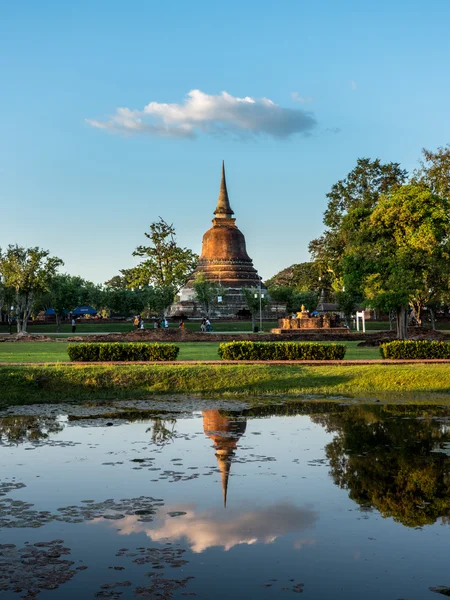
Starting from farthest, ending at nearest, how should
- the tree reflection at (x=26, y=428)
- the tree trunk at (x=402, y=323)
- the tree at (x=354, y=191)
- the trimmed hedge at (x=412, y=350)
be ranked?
1. the tree at (x=354, y=191)
2. the tree trunk at (x=402, y=323)
3. the trimmed hedge at (x=412, y=350)
4. the tree reflection at (x=26, y=428)

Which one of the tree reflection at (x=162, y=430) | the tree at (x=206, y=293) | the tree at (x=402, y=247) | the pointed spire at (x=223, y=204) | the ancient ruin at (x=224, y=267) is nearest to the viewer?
the tree reflection at (x=162, y=430)

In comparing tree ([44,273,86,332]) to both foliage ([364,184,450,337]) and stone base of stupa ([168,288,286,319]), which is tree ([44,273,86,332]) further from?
foliage ([364,184,450,337])

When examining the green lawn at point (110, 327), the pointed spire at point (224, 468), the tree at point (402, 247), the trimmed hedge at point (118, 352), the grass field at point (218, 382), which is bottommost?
the pointed spire at point (224, 468)

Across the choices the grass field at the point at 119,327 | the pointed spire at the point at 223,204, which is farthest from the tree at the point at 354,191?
the pointed spire at the point at 223,204

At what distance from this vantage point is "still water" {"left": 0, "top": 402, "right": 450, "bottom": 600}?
7.23 meters

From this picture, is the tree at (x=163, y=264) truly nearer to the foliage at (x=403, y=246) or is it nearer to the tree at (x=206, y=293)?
the tree at (x=206, y=293)

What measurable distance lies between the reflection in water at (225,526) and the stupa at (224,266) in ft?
234

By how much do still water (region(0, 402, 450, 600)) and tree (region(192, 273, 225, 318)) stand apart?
61.5 metres

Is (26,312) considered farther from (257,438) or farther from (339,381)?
(257,438)

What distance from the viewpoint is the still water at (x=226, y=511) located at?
723cm

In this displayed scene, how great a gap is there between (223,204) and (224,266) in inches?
371

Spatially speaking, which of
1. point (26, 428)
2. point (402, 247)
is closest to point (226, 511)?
point (26, 428)

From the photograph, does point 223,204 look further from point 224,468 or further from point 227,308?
point 224,468

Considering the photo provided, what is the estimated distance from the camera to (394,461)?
12258mm
